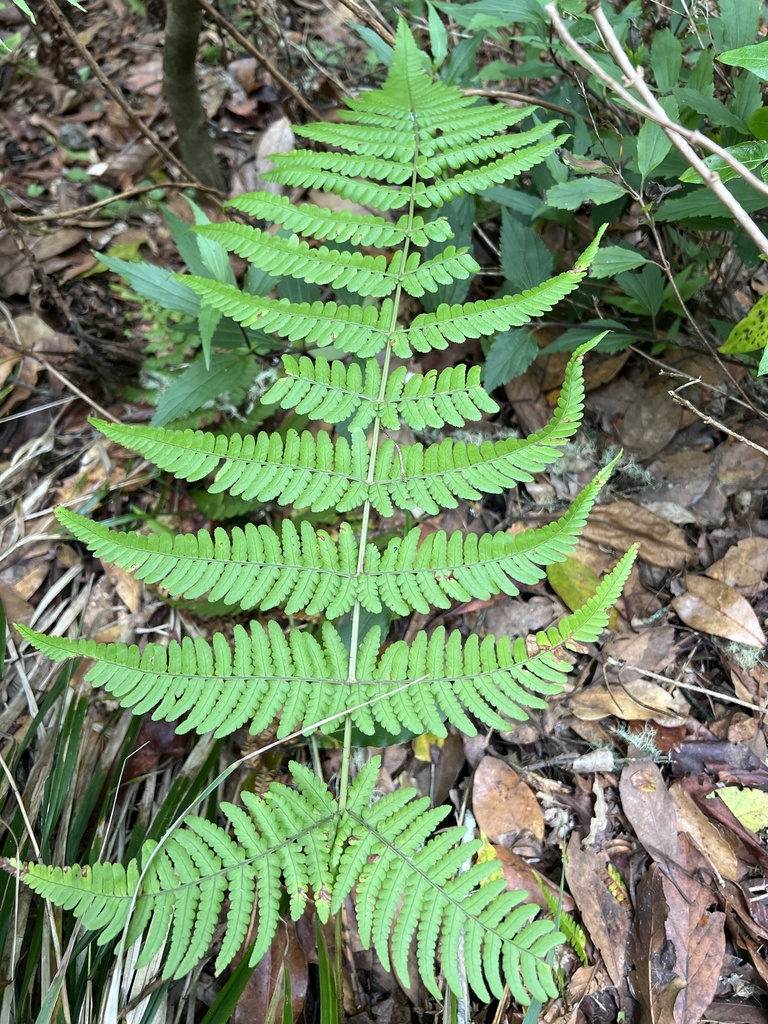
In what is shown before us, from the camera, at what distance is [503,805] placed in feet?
6.38

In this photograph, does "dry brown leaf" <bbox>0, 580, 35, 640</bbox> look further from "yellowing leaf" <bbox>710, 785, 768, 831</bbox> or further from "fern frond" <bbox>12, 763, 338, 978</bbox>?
"yellowing leaf" <bbox>710, 785, 768, 831</bbox>

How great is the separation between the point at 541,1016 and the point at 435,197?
2.18 m

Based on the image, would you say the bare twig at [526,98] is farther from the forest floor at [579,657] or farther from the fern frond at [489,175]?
the forest floor at [579,657]

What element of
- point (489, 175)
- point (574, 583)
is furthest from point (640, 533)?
point (489, 175)

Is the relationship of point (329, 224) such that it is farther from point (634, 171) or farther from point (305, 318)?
point (634, 171)

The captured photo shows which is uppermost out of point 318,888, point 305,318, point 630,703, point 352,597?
point 305,318

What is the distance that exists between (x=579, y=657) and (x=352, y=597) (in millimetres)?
957

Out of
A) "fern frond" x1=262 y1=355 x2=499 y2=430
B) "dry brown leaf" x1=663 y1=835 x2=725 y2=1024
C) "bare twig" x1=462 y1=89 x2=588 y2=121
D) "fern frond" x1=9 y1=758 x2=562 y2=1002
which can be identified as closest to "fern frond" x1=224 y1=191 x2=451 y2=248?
"fern frond" x1=262 y1=355 x2=499 y2=430

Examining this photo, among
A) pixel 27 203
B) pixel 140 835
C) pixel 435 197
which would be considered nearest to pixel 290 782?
pixel 140 835

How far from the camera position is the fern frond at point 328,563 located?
1509 mm

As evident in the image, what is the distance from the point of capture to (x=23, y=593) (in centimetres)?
241

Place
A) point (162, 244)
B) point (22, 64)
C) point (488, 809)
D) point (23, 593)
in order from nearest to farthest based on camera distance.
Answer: point (488, 809)
point (23, 593)
point (162, 244)
point (22, 64)

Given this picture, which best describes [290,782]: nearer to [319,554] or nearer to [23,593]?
[319,554]

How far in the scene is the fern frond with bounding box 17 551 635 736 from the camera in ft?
4.71
